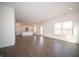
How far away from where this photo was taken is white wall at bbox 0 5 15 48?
243 centimetres

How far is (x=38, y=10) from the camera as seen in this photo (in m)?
2.45

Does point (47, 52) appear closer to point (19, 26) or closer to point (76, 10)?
point (19, 26)

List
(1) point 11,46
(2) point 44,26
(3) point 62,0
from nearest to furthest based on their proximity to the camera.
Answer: (3) point 62,0
(1) point 11,46
(2) point 44,26

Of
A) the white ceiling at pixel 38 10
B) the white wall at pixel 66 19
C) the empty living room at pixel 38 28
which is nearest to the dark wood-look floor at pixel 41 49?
the empty living room at pixel 38 28

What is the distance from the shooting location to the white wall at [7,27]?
95.5 inches

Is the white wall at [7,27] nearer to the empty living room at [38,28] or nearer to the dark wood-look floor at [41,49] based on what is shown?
the empty living room at [38,28]

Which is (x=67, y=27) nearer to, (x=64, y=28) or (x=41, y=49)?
(x=64, y=28)

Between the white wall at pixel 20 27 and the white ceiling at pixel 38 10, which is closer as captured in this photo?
the white ceiling at pixel 38 10

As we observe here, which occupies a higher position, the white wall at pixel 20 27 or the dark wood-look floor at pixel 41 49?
the white wall at pixel 20 27

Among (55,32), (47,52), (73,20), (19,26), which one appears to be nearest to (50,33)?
(55,32)

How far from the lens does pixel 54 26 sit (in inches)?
101

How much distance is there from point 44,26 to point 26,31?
0.57 m

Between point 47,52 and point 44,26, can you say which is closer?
point 47,52

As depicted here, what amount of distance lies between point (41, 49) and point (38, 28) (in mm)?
644
